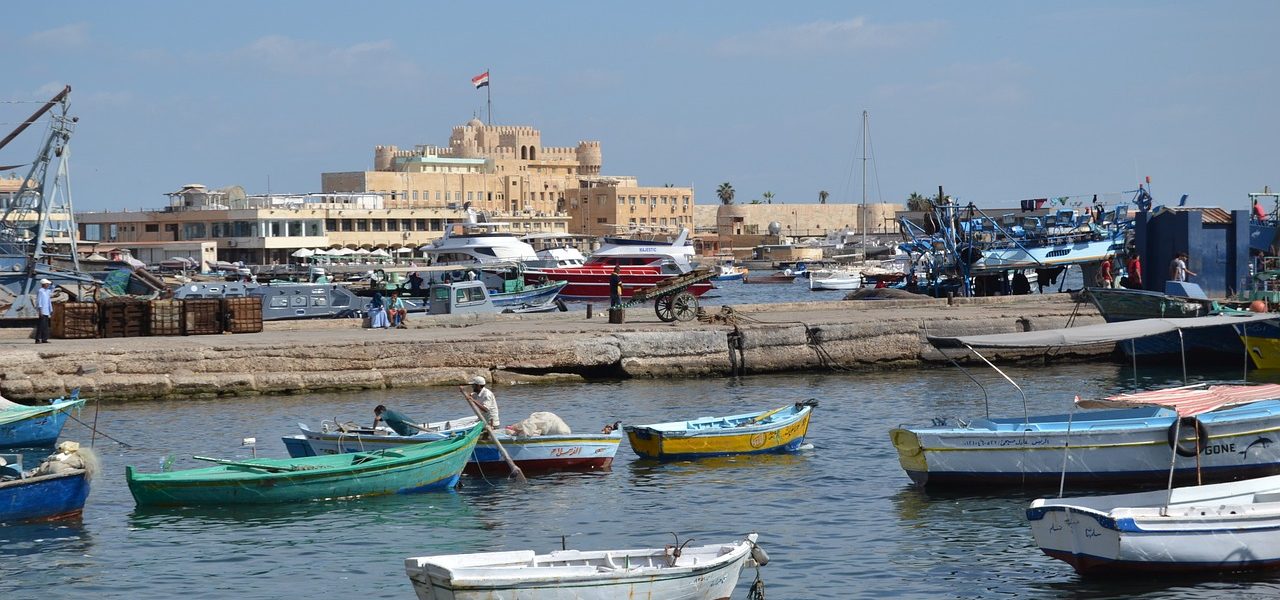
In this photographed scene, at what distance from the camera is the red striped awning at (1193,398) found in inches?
575

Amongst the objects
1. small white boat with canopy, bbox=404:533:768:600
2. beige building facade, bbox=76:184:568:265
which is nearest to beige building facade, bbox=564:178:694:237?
beige building facade, bbox=76:184:568:265

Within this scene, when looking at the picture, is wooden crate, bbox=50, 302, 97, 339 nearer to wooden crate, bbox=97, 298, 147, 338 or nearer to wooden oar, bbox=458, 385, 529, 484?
wooden crate, bbox=97, 298, 147, 338

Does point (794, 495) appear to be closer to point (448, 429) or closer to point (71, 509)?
point (448, 429)

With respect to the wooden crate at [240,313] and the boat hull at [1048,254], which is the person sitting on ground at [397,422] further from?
the boat hull at [1048,254]

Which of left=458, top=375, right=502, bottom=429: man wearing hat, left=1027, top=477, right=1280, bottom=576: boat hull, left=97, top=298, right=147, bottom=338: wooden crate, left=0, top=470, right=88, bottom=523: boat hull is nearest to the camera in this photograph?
left=1027, top=477, right=1280, bottom=576: boat hull

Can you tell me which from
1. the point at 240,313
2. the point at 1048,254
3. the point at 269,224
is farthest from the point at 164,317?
the point at 269,224

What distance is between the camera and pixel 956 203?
40938mm

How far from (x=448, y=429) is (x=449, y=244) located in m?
42.9

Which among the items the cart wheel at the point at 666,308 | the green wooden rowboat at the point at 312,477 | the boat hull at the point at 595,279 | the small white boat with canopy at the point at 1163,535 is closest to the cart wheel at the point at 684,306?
the cart wheel at the point at 666,308

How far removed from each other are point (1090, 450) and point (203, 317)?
19508 mm

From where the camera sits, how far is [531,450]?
58.3ft

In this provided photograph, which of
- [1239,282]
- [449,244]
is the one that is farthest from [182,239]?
[1239,282]

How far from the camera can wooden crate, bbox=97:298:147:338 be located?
28.0 metres

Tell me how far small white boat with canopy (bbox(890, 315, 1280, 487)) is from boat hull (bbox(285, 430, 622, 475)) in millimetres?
3898
